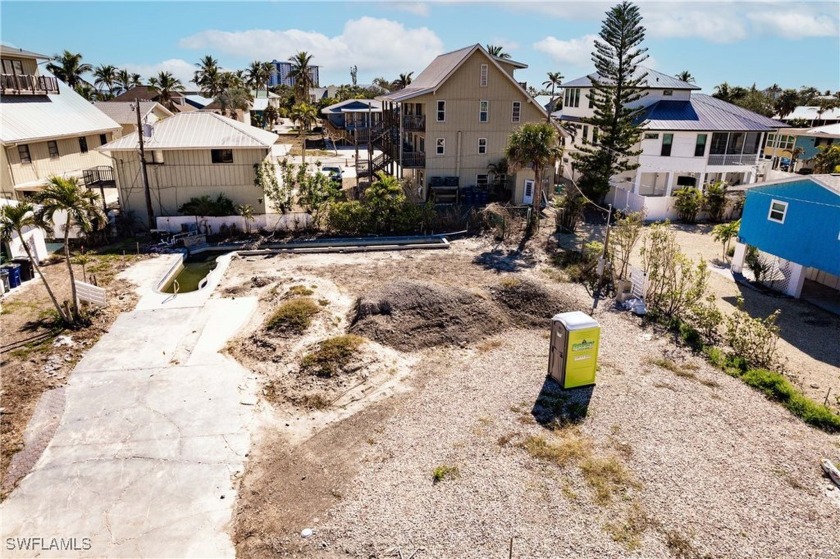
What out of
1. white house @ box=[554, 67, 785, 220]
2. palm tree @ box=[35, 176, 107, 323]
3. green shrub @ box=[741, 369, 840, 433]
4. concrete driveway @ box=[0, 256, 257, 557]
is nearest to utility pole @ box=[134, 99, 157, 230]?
palm tree @ box=[35, 176, 107, 323]

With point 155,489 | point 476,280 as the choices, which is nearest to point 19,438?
point 155,489

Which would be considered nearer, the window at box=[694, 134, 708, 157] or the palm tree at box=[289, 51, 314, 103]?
the window at box=[694, 134, 708, 157]

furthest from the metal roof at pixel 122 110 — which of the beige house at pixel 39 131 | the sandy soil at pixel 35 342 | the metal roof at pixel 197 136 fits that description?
the sandy soil at pixel 35 342

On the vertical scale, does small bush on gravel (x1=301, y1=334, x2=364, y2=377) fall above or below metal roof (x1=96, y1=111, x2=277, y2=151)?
below

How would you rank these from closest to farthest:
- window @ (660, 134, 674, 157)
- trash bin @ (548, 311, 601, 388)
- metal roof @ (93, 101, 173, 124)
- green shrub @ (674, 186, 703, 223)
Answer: trash bin @ (548, 311, 601, 388)
green shrub @ (674, 186, 703, 223)
window @ (660, 134, 674, 157)
metal roof @ (93, 101, 173, 124)

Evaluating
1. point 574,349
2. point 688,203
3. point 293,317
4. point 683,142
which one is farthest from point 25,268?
point 683,142

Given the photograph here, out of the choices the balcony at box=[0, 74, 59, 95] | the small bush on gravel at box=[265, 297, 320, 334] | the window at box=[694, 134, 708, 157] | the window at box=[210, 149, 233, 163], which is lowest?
the small bush on gravel at box=[265, 297, 320, 334]

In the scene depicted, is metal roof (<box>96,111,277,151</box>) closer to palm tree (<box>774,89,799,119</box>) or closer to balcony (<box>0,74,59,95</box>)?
balcony (<box>0,74,59,95</box>)

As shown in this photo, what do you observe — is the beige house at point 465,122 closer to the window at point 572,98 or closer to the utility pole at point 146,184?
the window at point 572,98
